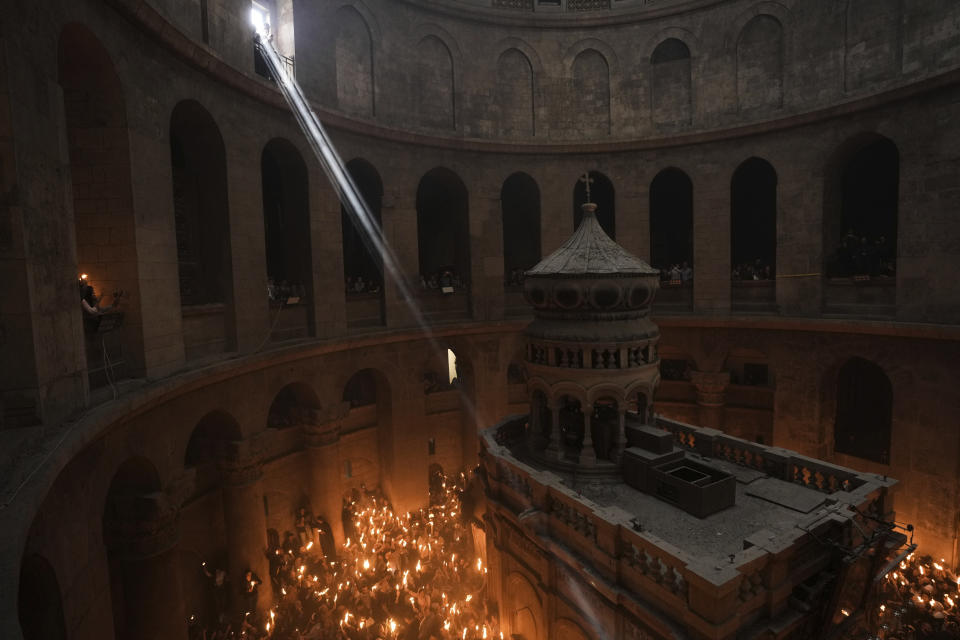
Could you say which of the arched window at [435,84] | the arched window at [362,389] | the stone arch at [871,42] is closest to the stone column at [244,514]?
the arched window at [362,389]

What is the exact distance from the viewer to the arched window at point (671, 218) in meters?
23.2

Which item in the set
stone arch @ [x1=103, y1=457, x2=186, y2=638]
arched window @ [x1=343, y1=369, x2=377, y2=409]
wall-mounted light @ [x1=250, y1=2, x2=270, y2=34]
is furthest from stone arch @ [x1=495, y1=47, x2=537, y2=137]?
stone arch @ [x1=103, y1=457, x2=186, y2=638]

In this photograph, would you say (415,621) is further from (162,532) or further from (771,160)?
(771,160)

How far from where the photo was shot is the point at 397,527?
54.9 feet

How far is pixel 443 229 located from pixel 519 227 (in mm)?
3326

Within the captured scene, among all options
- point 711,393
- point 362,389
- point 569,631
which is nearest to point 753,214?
point 711,393

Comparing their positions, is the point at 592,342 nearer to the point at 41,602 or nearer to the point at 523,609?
the point at 523,609

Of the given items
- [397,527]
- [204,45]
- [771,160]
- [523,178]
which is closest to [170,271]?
[204,45]

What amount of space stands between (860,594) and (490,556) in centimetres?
677

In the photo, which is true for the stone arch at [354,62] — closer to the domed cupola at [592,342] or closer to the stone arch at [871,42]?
the domed cupola at [592,342]

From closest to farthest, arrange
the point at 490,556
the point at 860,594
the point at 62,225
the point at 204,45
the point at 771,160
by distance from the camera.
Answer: the point at 62,225 → the point at 860,594 → the point at 204,45 → the point at 490,556 → the point at 771,160

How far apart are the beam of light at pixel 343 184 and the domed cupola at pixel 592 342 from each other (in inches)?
286

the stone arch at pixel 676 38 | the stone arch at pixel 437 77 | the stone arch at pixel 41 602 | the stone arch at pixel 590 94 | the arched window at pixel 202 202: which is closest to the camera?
the stone arch at pixel 41 602

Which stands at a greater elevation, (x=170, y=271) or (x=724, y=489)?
(x=170, y=271)
